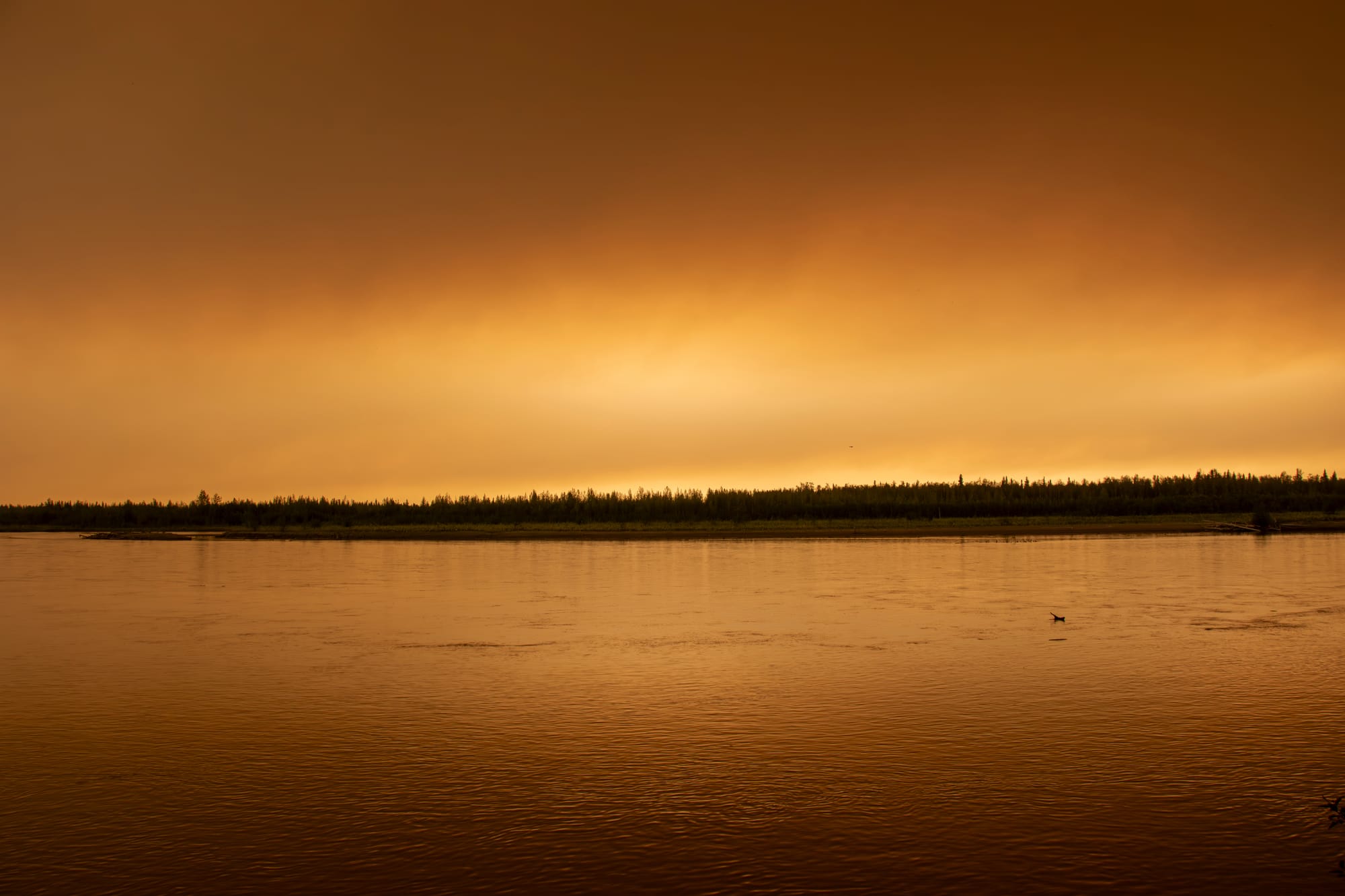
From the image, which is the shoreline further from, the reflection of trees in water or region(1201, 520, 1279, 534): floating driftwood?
the reflection of trees in water

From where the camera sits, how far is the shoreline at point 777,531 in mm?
79188

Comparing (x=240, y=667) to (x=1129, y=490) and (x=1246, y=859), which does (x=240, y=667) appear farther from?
(x=1129, y=490)

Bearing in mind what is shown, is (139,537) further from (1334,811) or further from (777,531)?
(1334,811)

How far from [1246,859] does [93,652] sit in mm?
19872

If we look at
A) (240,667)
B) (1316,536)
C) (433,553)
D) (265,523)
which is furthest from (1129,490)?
(240,667)

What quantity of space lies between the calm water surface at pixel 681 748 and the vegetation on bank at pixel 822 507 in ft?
244

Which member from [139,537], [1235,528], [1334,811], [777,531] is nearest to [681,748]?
[1334,811]

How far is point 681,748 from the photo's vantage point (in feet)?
40.3

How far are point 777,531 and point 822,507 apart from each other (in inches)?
1031

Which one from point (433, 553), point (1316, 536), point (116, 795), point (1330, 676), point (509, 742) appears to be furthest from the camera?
point (1316, 536)

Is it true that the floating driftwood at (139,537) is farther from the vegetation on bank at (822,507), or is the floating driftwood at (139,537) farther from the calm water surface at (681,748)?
the calm water surface at (681,748)

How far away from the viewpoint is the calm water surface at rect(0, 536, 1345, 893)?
866cm

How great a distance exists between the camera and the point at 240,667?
18.8m

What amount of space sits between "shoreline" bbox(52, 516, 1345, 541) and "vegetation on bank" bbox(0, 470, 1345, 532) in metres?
3.42
